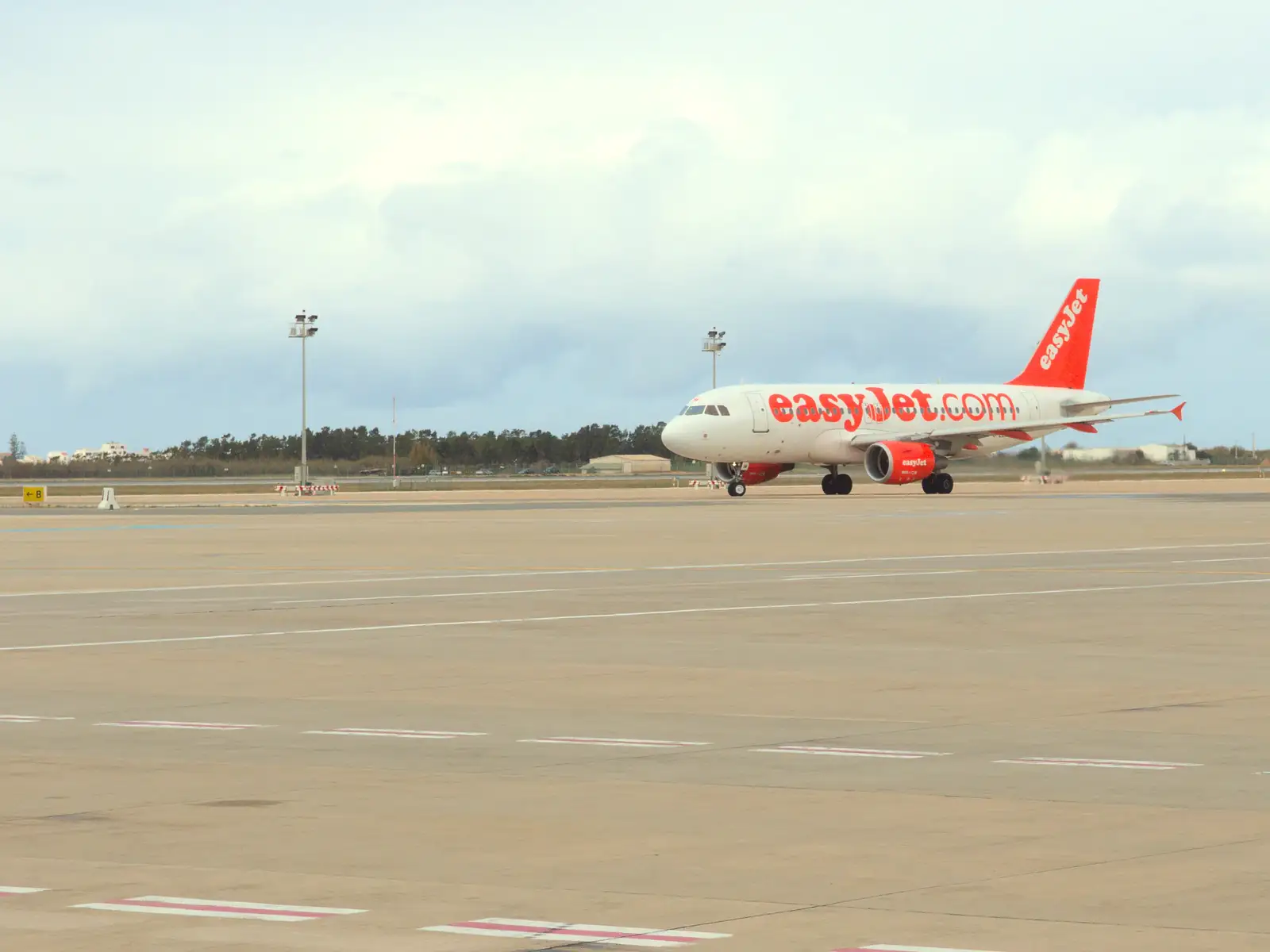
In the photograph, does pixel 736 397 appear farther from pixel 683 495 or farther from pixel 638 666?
pixel 638 666

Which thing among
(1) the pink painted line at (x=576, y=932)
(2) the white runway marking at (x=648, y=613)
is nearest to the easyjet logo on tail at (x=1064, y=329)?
(2) the white runway marking at (x=648, y=613)

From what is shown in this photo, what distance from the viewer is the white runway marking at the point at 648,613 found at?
20.9 meters

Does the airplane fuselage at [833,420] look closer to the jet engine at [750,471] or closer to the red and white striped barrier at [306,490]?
the jet engine at [750,471]

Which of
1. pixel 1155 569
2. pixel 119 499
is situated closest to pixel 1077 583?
pixel 1155 569

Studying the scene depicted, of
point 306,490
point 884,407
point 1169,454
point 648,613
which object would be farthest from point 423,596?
point 1169,454

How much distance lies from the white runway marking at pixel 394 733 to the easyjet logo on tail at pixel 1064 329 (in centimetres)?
8090

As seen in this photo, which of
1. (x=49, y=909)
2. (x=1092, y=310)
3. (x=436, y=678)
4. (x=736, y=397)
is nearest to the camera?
(x=49, y=909)

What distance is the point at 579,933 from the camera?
7.66 meters

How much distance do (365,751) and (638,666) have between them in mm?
5750

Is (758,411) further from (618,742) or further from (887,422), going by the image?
(618,742)

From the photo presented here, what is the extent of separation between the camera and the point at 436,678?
17359 millimetres

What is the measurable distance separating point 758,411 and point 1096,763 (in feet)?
218

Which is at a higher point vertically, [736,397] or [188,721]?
[736,397]

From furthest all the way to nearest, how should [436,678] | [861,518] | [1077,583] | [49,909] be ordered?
[861,518] → [1077,583] → [436,678] → [49,909]
